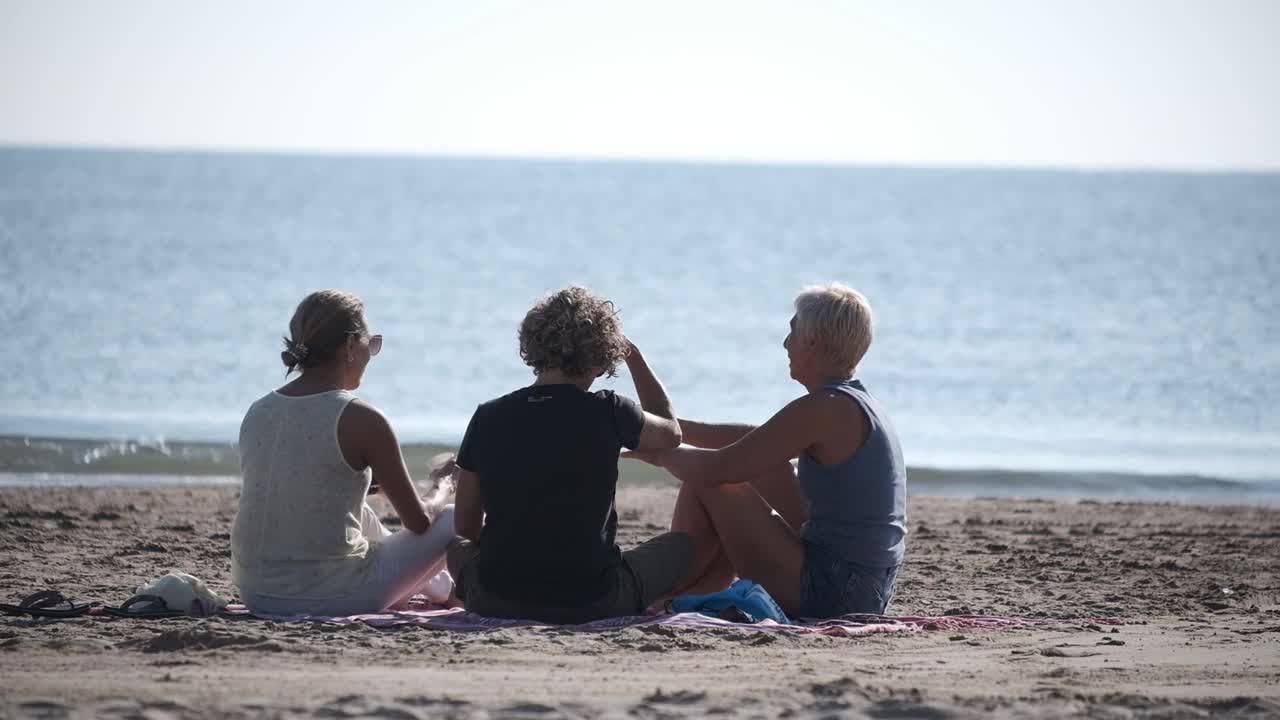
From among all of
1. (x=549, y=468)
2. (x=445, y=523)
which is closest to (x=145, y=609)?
(x=445, y=523)

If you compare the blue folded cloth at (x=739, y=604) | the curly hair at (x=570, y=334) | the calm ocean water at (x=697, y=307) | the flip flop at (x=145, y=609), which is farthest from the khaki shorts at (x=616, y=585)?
the calm ocean water at (x=697, y=307)

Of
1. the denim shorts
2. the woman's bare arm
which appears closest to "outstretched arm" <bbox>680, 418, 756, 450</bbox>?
the denim shorts

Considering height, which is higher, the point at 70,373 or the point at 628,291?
the point at 628,291

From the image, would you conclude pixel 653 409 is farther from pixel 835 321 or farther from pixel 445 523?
Result: pixel 445 523

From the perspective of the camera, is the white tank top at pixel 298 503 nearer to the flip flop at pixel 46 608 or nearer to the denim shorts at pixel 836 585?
the flip flop at pixel 46 608

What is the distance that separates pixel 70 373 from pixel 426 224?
36.7 metres

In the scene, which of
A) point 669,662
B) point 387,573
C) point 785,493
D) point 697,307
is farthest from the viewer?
point 697,307

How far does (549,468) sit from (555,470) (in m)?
0.02

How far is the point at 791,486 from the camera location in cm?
517

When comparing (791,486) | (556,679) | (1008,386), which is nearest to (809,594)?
(791,486)

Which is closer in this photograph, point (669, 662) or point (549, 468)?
point (669, 662)

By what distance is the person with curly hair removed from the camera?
457cm

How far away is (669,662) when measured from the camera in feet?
14.5

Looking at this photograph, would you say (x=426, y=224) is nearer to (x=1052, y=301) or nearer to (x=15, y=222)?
(x=15, y=222)
